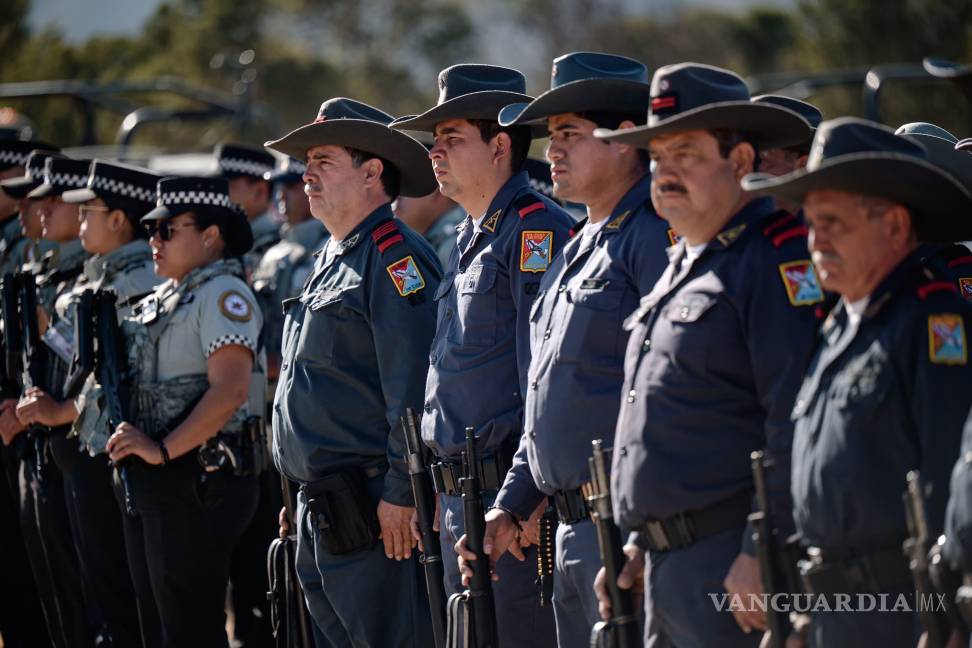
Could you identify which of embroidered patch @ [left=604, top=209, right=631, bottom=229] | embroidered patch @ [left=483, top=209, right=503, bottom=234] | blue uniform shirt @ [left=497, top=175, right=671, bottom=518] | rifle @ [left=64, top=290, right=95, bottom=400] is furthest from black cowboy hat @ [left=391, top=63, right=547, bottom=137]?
rifle @ [left=64, top=290, right=95, bottom=400]

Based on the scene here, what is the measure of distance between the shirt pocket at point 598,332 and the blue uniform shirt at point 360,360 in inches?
44.1

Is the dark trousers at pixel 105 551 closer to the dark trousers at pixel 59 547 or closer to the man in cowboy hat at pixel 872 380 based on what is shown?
the dark trousers at pixel 59 547

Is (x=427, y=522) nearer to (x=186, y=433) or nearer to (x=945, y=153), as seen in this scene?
(x=186, y=433)

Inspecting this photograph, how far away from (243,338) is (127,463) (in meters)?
0.71

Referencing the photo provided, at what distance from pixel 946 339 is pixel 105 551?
445cm

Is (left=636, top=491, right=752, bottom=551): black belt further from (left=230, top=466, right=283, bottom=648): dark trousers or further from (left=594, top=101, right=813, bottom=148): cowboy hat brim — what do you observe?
(left=230, top=466, right=283, bottom=648): dark trousers

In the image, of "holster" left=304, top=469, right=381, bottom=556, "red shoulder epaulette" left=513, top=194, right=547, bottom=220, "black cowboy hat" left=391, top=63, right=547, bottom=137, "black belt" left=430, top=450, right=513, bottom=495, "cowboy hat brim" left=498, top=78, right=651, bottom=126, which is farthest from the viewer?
"holster" left=304, top=469, right=381, bottom=556

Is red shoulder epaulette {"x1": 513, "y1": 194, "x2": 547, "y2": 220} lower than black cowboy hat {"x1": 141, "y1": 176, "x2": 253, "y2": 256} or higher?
Result: lower

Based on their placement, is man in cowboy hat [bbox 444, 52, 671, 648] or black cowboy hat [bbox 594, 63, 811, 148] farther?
man in cowboy hat [bbox 444, 52, 671, 648]

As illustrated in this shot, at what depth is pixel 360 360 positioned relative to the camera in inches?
211

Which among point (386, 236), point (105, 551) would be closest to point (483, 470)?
point (386, 236)

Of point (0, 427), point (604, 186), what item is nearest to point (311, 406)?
point (604, 186)

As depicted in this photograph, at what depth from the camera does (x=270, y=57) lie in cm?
3875

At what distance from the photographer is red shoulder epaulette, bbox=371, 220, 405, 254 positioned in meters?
5.38
